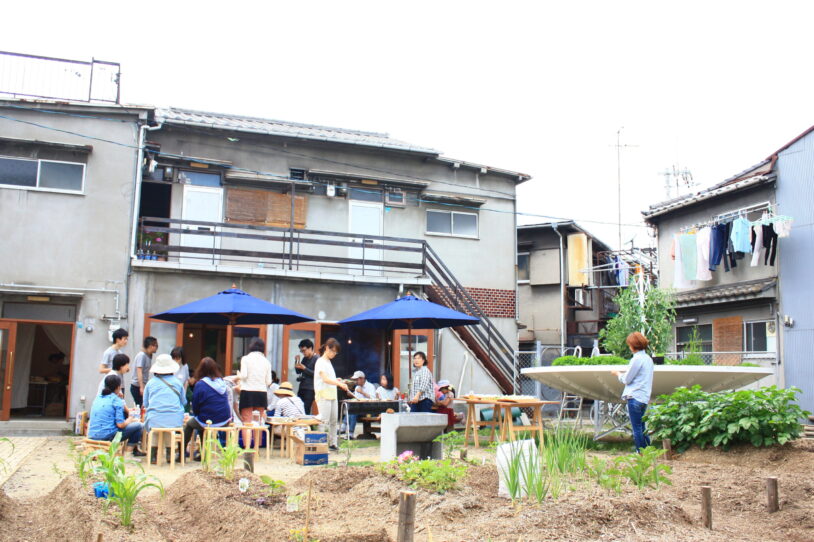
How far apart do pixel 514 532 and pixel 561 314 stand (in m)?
20.1

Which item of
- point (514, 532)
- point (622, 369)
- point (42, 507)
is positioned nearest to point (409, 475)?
point (514, 532)

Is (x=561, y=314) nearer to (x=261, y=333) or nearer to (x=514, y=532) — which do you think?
(x=261, y=333)

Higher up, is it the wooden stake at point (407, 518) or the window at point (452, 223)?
the window at point (452, 223)

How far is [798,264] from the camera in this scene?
1717 cm

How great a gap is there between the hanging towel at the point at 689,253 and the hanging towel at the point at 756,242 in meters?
1.89

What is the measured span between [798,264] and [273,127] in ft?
42.7

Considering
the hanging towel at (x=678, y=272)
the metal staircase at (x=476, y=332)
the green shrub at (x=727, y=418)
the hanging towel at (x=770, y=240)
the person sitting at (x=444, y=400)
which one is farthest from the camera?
the hanging towel at (x=678, y=272)

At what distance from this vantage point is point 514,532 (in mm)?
4625

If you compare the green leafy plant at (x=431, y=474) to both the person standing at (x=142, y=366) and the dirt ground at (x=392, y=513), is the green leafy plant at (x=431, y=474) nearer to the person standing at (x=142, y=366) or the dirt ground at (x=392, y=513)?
the dirt ground at (x=392, y=513)

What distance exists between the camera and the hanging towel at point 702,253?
1909 cm

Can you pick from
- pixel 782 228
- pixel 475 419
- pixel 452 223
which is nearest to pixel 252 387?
pixel 475 419

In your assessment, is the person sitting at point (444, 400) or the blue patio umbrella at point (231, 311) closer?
the blue patio umbrella at point (231, 311)

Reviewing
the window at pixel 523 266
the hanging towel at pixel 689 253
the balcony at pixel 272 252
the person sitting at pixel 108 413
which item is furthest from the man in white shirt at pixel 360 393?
the window at pixel 523 266

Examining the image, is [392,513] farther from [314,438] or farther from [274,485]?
[314,438]
